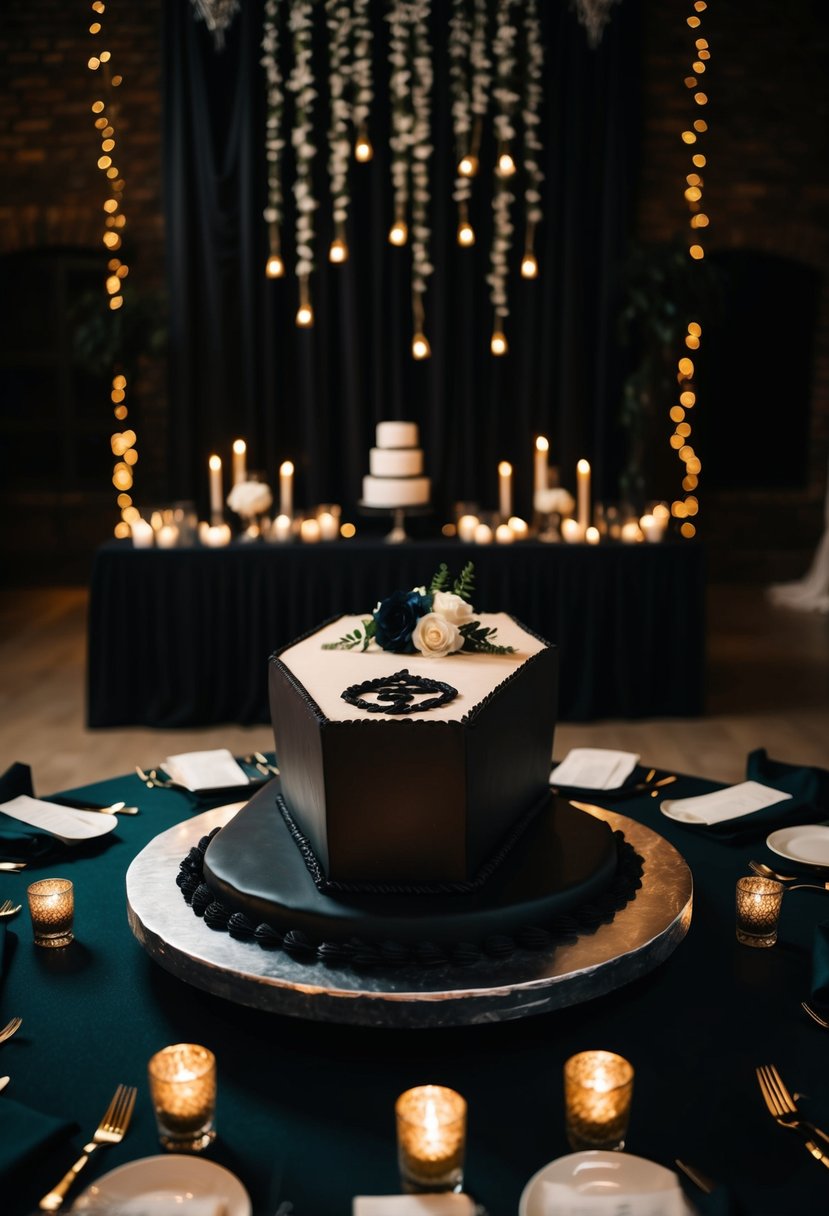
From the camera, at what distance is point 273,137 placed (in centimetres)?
570

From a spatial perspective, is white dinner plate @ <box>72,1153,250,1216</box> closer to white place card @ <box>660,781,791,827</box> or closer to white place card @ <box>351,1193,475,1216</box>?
white place card @ <box>351,1193,475,1216</box>

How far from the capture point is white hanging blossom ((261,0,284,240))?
5586mm

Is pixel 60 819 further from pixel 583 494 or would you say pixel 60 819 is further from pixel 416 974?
pixel 583 494

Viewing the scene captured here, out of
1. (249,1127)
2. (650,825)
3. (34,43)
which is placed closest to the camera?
(249,1127)

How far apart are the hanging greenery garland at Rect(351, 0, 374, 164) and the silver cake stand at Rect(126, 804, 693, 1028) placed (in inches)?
181

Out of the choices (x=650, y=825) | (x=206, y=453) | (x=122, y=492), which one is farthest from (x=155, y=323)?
(x=650, y=825)

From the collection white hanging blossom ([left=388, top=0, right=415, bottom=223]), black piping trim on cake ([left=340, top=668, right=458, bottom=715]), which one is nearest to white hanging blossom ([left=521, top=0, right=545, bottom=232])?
white hanging blossom ([left=388, top=0, right=415, bottom=223])

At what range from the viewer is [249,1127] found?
1437 mm

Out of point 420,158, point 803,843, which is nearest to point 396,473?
point 420,158

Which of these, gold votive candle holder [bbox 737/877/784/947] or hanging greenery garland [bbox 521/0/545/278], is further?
hanging greenery garland [bbox 521/0/545/278]

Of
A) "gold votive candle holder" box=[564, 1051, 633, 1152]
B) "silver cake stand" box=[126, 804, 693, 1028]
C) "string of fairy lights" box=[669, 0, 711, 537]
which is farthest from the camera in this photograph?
"string of fairy lights" box=[669, 0, 711, 537]

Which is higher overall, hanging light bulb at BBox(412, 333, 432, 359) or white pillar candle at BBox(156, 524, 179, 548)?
hanging light bulb at BBox(412, 333, 432, 359)

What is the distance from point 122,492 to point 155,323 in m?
1.24

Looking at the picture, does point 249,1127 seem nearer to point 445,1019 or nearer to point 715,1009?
point 445,1019
